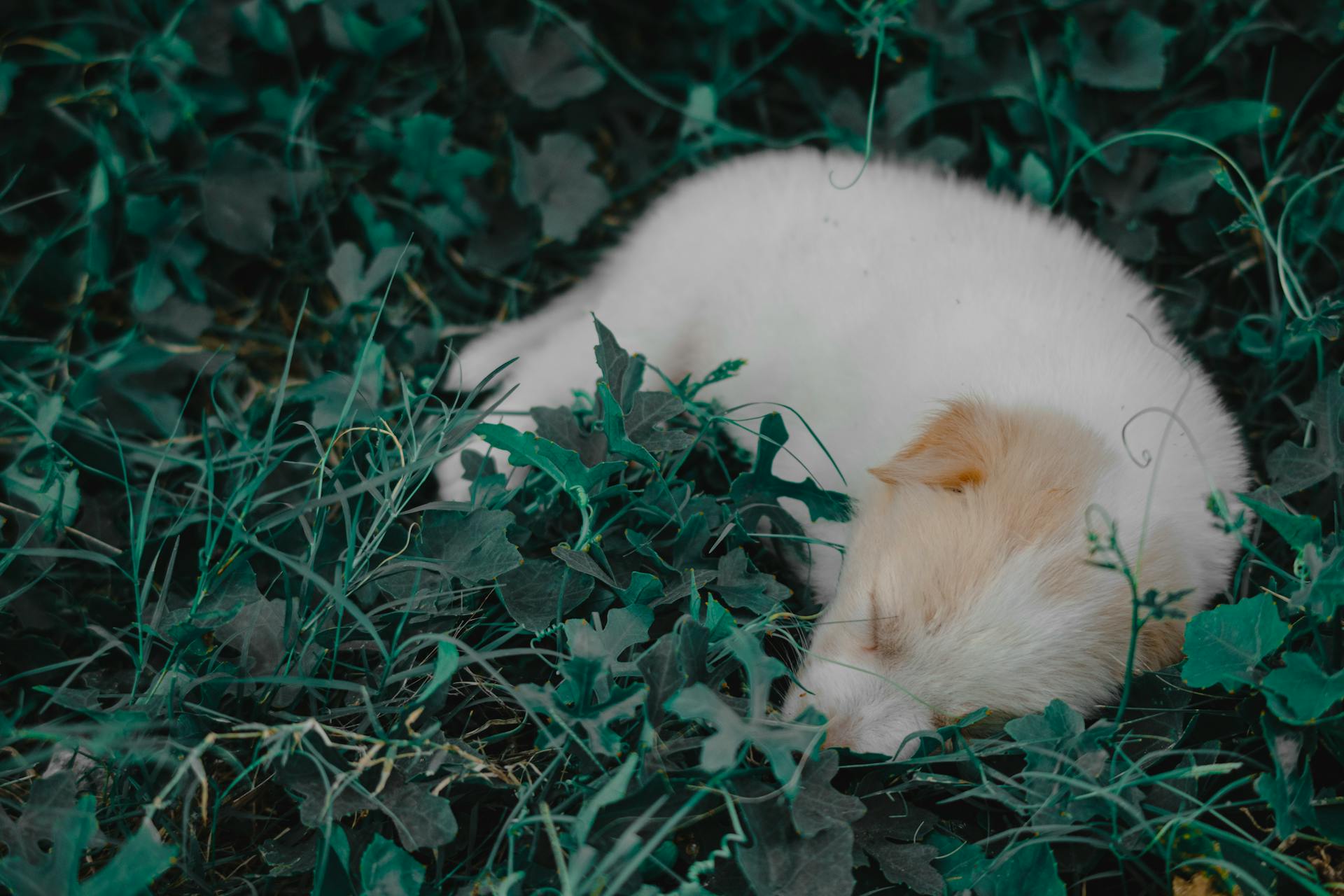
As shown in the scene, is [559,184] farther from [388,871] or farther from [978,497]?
[388,871]

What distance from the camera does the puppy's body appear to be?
153 centimetres

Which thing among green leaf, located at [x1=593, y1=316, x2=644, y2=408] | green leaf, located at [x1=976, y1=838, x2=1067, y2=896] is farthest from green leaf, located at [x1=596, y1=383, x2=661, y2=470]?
green leaf, located at [x1=976, y1=838, x2=1067, y2=896]

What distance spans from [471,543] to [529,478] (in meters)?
0.28

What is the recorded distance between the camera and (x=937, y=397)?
5.83 feet

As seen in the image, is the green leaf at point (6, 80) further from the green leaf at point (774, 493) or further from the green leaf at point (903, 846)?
the green leaf at point (903, 846)

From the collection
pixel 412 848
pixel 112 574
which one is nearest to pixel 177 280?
pixel 112 574

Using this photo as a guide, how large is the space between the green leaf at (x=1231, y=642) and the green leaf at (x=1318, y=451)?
1.45ft

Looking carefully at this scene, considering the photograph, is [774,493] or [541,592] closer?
[541,592]

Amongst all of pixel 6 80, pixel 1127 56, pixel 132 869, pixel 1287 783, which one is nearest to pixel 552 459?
pixel 132 869

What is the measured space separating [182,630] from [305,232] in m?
1.31

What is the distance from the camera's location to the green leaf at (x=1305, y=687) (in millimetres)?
1282

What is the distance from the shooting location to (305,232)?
94.9 inches

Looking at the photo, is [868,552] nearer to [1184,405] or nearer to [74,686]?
[1184,405]

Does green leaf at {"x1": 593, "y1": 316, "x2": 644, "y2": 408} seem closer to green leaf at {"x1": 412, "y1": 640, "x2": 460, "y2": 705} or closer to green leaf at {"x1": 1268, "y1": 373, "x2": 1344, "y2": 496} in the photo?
green leaf at {"x1": 412, "y1": 640, "x2": 460, "y2": 705}
